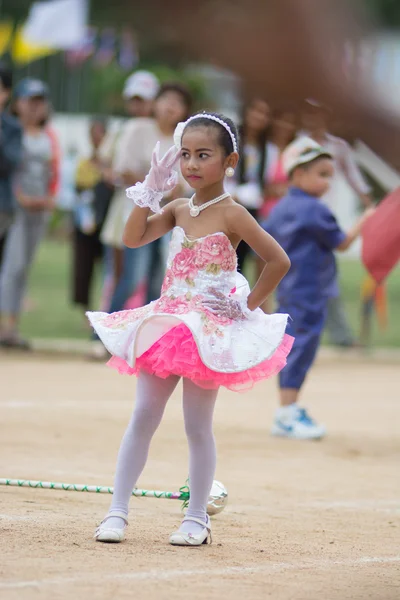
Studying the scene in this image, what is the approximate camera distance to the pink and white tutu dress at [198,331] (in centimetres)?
374

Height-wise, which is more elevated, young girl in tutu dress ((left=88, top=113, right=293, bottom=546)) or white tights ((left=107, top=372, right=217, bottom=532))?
young girl in tutu dress ((left=88, top=113, right=293, bottom=546))

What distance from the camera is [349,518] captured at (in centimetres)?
465

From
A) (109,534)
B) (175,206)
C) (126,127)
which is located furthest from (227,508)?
(126,127)

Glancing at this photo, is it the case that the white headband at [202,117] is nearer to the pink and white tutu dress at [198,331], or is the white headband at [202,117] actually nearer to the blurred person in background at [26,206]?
the pink and white tutu dress at [198,331]

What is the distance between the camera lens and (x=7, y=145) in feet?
33.6

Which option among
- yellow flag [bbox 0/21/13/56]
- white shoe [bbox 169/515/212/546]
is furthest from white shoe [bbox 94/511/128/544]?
yellow flag [bbox 0/21/13/56]

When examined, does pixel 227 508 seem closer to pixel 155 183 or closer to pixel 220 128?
pixel 155 183

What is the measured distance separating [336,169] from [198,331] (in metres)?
4.71

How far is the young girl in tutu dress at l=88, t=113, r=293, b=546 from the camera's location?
3.78m

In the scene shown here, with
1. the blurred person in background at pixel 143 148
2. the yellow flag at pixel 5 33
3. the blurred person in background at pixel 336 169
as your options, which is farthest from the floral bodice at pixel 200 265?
the yellow flag at pixel 5 33

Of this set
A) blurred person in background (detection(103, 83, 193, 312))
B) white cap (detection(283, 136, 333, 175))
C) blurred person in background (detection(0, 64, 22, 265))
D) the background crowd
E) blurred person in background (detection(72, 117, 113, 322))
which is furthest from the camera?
blurred person in background (detection(72, 117, 113, 322))

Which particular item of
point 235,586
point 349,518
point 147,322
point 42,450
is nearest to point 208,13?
point 235,586

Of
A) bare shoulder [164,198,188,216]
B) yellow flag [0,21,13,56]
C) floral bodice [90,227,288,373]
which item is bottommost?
floral bodice [90,227,288,373]

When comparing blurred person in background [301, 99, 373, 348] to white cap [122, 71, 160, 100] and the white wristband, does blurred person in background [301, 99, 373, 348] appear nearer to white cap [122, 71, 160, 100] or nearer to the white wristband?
the white wristband
